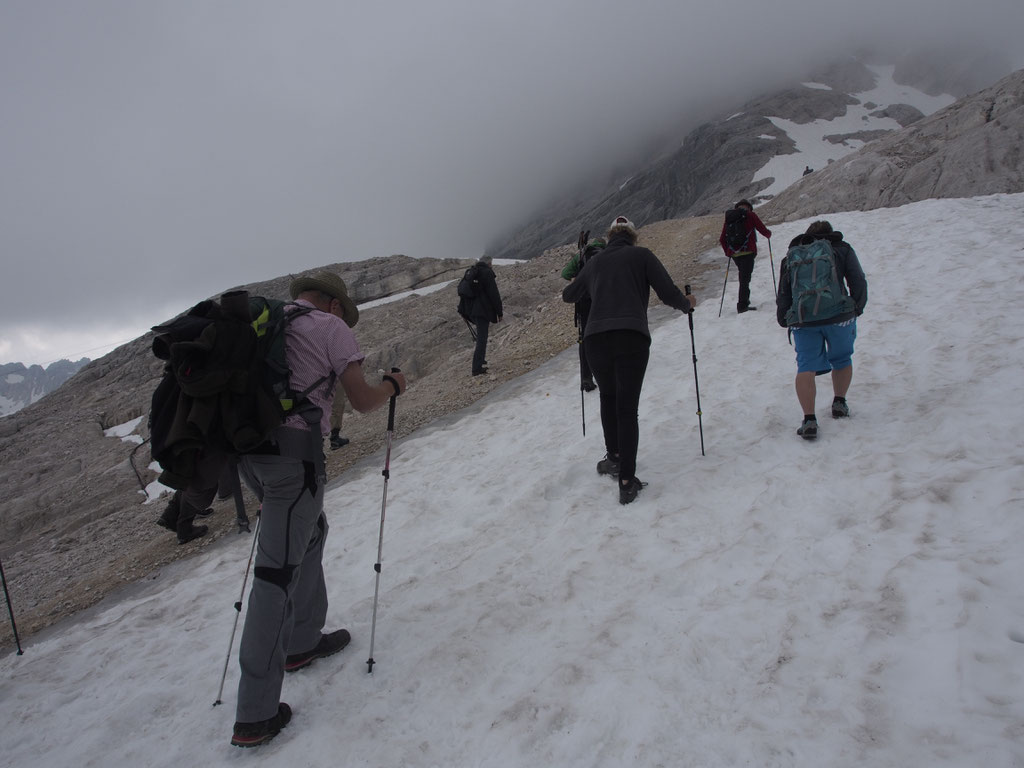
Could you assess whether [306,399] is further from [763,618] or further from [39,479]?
[39,479]

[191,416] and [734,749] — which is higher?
[191,416]

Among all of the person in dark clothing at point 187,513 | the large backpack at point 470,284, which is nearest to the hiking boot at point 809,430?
the person in dark clothing at point 187,513

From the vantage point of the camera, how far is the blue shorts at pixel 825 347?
5891 millimetres

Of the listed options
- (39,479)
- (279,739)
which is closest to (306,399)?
(279,739)

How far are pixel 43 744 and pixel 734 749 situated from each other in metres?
4.69

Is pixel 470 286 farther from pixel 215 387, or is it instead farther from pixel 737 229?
pixel 215 387

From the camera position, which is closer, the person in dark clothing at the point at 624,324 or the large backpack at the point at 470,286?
the person in dark clothing at the point at 624,324

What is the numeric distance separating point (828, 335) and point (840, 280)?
0.61 metres

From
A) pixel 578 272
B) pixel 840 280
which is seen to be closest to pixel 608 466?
pixel 578 272

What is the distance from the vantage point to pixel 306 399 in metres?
3.38

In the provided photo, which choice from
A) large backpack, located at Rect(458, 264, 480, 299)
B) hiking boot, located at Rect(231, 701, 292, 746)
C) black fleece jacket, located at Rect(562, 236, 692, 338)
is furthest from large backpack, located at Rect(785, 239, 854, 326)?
large backpack, located at Rect(458, 264, 480, 299)

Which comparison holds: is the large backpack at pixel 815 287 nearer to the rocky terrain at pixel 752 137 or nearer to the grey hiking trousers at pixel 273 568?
the grey hiking trousers at pixel 273 568

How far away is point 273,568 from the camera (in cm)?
330

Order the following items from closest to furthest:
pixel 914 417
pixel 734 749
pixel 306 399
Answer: pixel 734 749, pixel 306 399, pixel 914 417
